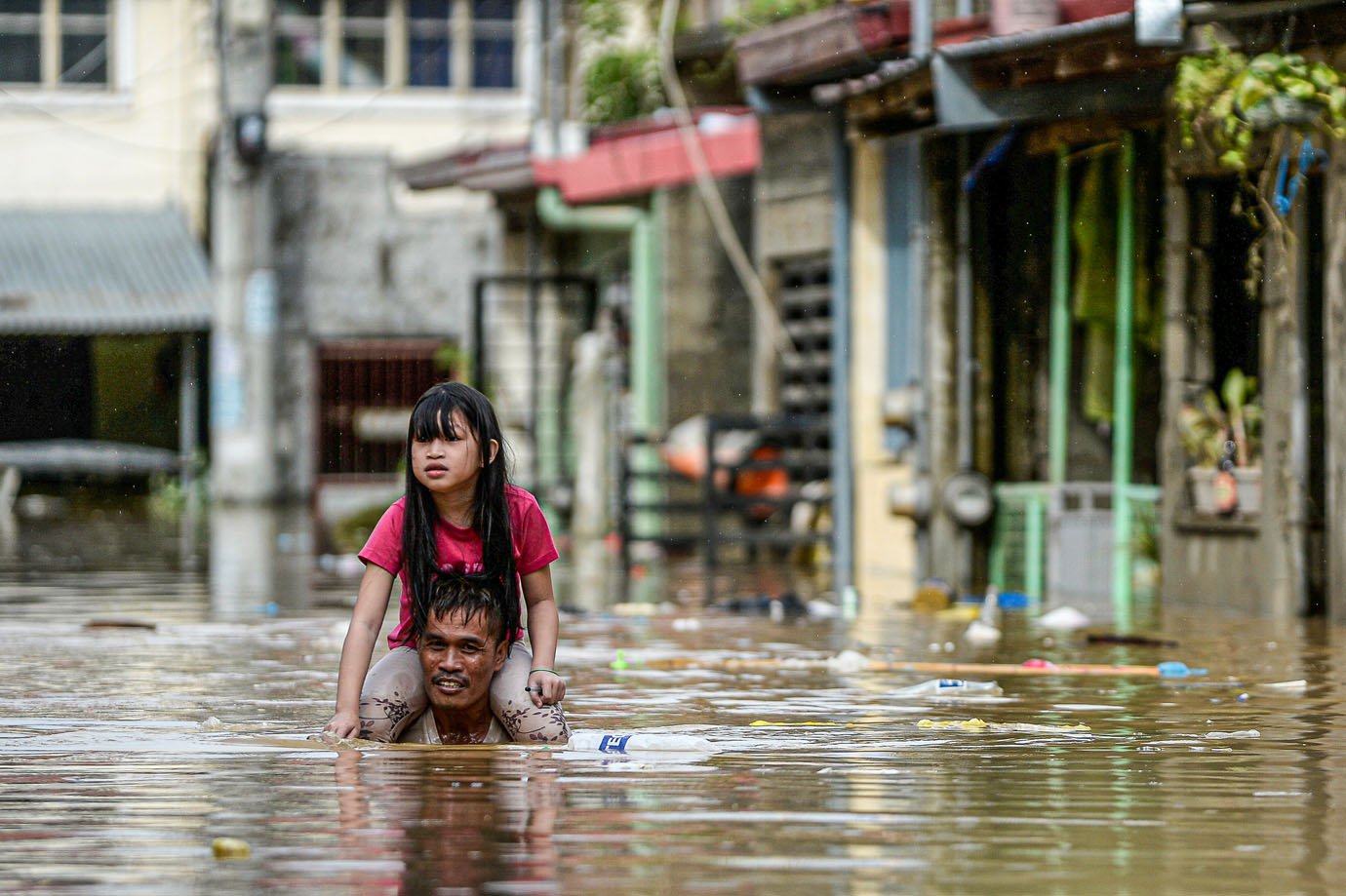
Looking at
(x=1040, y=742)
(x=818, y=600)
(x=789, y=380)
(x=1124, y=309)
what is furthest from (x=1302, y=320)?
(x=789, y=380)

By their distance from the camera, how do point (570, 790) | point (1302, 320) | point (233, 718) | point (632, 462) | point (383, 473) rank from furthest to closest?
point (383, 473)
point (632, 462)
point (1302, 320)
point (233, 718)
point (570, 790)

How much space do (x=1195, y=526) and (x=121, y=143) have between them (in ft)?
91.5

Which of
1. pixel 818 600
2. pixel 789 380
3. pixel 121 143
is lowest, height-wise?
pixel 818 600

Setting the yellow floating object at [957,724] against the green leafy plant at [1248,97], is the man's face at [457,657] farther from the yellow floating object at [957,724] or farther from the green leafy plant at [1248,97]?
the green leafy plant at [1248,97]

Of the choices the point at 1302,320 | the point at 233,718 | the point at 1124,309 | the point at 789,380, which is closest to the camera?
the point at 233,718

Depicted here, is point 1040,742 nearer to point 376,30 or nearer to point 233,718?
point 233,718

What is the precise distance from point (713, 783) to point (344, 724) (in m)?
1.16

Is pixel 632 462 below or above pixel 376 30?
below

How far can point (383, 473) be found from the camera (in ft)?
124

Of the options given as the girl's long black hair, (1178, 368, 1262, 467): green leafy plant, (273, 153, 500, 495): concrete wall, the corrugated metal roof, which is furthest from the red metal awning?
the girl's long black hair

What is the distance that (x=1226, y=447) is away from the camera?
13500 millimetres

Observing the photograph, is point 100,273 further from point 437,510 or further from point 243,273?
point 437,510

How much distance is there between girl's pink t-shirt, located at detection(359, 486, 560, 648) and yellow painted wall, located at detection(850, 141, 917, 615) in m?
10.4

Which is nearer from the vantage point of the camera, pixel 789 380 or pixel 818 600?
pixel 818 600
